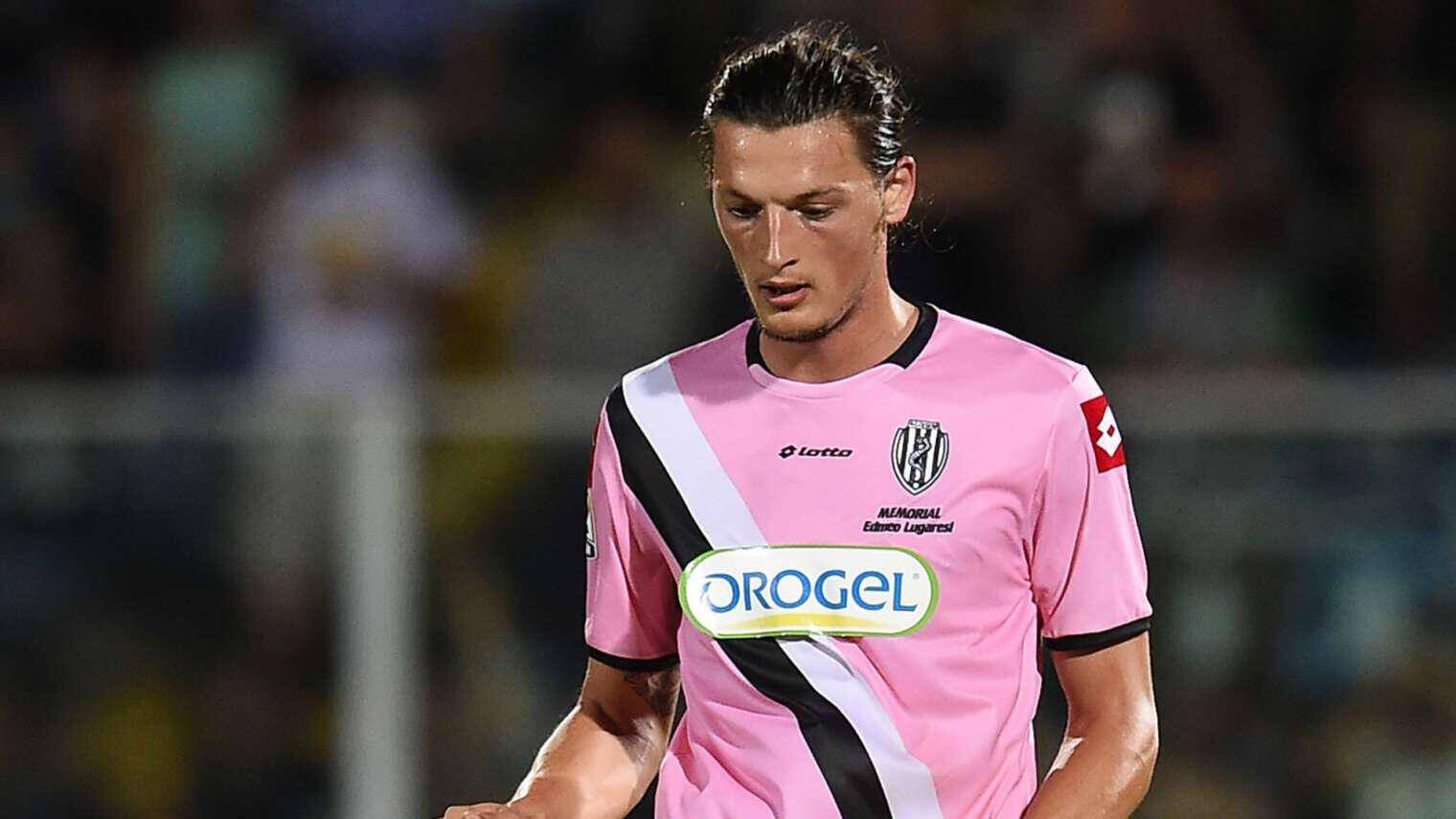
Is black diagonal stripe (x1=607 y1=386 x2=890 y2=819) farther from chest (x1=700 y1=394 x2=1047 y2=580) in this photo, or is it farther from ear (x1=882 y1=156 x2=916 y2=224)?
ear (x1=882 y1=156 x2=916 y2=224)

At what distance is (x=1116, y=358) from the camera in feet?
20.5

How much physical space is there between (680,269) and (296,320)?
1111mm

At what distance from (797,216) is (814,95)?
0.50 ft

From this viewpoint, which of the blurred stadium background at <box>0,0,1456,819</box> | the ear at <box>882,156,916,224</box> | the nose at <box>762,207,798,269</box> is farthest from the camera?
the blurred stadium background at <box>0,0,1456,819</box>

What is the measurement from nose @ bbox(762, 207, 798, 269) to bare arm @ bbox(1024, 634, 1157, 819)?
618 mm

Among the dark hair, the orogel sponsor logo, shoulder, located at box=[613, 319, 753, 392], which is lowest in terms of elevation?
the orogel sponsor logo

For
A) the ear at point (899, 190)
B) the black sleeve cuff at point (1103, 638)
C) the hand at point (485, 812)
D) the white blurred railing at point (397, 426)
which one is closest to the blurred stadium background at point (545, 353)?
the white blurred railing at point (397, 426)

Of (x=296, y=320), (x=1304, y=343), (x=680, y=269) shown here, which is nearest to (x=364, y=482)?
(x=296, y=320)

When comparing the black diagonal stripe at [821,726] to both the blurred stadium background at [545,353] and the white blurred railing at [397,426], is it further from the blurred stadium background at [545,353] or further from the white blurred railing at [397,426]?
the white blurred railing at [397,426]

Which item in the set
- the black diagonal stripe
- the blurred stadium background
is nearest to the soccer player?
the black diagonal stripe

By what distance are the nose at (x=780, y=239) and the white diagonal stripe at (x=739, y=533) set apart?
1.01 feet

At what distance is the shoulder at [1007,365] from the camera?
9.55 feet

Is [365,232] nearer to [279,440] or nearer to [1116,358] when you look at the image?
[279,440]

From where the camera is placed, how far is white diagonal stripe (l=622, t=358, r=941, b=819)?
286 centimetres
